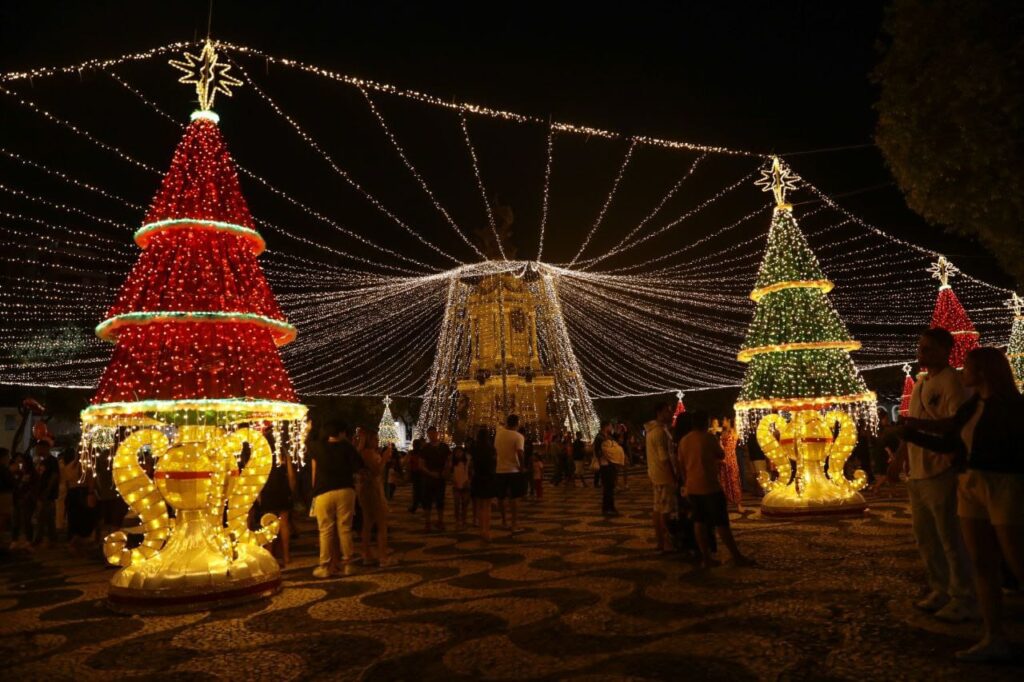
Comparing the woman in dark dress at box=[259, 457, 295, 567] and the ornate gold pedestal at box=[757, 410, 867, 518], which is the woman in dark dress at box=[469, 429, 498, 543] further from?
the ornate gold pedestal at box=[757, 410, 867, 518]

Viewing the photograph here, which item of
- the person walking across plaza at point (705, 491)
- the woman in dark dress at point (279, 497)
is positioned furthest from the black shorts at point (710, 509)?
the woman in dark dress at point (279, 497)

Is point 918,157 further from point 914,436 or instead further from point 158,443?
point 158,443

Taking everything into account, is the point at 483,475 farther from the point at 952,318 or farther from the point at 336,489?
the point at 952,318

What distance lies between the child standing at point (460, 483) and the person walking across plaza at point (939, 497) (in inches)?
316

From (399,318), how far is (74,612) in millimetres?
17850

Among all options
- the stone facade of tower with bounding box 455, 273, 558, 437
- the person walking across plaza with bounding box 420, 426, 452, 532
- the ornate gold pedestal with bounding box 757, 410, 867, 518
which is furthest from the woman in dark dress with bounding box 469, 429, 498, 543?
the stone facade of tower with bounding box 455, 273, 558, 437

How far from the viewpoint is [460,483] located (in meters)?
11.9

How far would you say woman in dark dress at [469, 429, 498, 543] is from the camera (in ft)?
31.3

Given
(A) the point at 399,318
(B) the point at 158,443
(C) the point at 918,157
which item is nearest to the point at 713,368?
Result: (A) the point at 399,318

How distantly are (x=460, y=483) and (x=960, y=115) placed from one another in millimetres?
8740

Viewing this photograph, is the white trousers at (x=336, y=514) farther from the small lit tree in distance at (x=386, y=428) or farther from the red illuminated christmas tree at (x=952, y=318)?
the small lit tree in distance at (x=386, y=428)

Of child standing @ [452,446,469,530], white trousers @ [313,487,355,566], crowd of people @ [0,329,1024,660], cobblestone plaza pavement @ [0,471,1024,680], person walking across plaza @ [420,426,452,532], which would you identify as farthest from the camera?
child standing @ [452,446,469,530]

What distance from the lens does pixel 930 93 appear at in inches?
278

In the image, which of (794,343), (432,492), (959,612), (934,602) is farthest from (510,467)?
(959,612)
